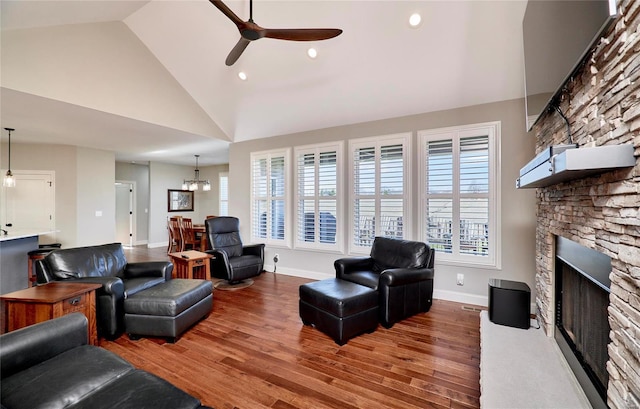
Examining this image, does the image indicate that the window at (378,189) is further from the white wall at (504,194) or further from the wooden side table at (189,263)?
the wooden side table at (189,263)

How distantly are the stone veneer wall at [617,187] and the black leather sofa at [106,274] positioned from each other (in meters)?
3.68

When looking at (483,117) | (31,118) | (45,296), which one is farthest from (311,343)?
(31,118)

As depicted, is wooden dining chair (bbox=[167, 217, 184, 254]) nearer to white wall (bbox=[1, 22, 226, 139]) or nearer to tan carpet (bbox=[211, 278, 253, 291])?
tan carpet (bbox=[211, 278, 253, 291])

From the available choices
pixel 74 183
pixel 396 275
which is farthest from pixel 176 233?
pixel 396 275

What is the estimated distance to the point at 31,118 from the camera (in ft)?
13.8

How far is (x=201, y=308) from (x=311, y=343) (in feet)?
4.37

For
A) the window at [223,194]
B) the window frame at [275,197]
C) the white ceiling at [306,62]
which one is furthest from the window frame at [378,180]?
the window at [223,194]

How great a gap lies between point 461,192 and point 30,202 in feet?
27.2

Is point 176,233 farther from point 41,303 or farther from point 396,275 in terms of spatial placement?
point 396,275

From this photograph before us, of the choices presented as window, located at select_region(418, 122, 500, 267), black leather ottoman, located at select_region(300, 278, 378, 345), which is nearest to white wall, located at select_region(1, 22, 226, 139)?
black leather ottoman, located at select_region(300, 278, 378, 345)

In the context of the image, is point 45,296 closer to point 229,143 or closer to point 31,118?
point 31,118

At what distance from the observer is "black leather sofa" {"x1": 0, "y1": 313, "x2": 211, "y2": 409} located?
50.3 inches

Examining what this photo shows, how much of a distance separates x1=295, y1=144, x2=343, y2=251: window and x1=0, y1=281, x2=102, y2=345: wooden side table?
3.21 metres

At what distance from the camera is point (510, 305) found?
2.57 m
